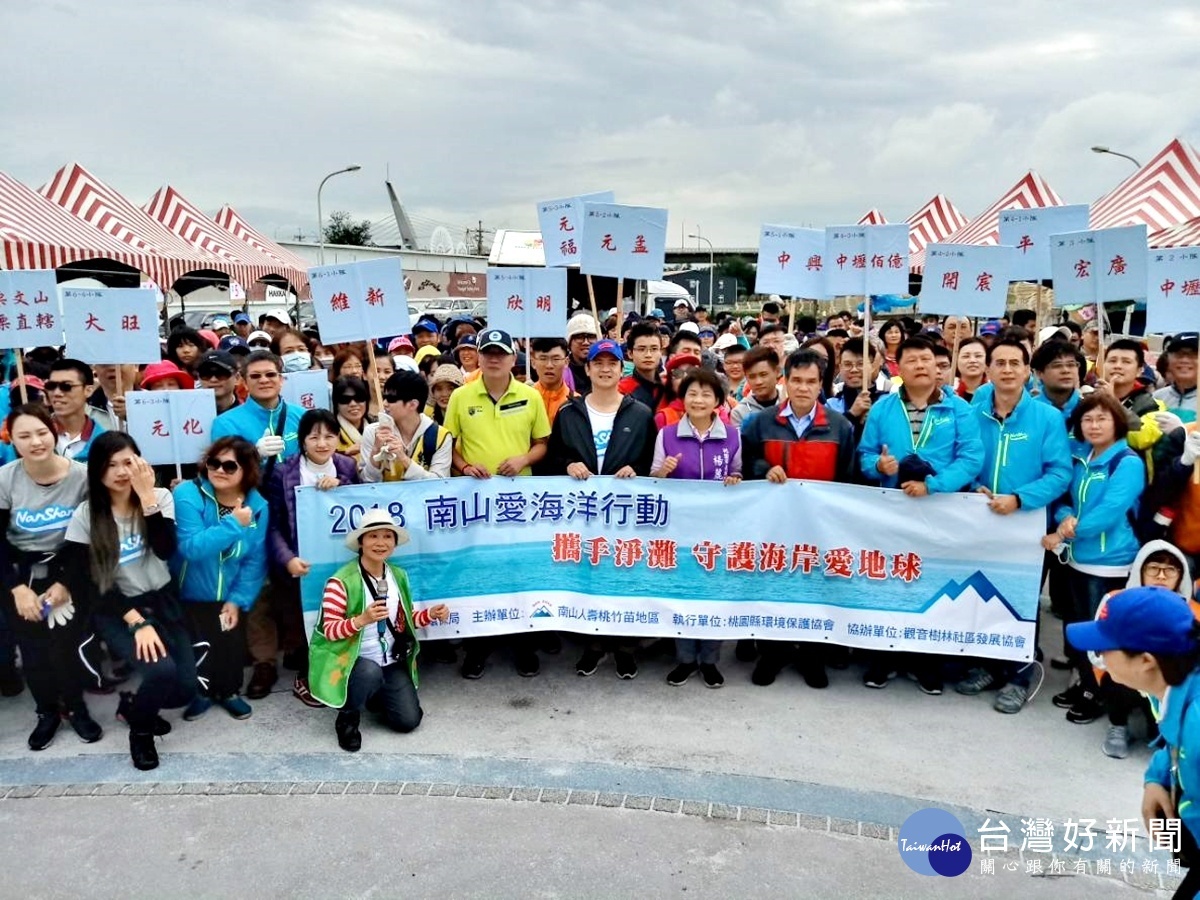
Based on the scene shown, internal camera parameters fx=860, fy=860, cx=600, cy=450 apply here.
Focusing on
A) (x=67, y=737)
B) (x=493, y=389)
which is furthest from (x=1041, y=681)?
(x=67, y=737)

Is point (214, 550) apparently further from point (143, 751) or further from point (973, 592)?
point (973, 592)

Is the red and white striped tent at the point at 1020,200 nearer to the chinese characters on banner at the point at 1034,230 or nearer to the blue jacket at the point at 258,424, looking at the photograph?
the chinese characters on banner at the point at 1034,230

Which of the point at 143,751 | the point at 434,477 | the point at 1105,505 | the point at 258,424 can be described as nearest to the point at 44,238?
the point at 258,424

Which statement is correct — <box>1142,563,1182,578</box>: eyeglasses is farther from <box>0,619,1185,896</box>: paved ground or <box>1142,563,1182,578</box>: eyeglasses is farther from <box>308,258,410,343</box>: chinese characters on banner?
<box>308,258,410,343</box>: chinese characters on banner

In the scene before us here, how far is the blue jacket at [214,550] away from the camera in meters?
4.42

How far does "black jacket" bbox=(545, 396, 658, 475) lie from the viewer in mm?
4965

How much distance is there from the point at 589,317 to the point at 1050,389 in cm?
380

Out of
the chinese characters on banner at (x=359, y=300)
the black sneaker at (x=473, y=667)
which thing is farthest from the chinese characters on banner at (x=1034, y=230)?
the black sneaker at (x=473, y=667)

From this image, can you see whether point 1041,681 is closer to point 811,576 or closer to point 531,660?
point 811,576

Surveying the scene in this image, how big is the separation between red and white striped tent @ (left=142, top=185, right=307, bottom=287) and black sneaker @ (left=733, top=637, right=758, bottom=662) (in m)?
14.4

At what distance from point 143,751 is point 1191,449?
5.36 metres

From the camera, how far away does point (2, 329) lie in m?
5.33

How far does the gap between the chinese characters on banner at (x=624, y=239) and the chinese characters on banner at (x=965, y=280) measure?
1.90 meters

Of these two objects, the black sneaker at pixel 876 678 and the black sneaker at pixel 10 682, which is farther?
the black sneaker at pixel 876 678
